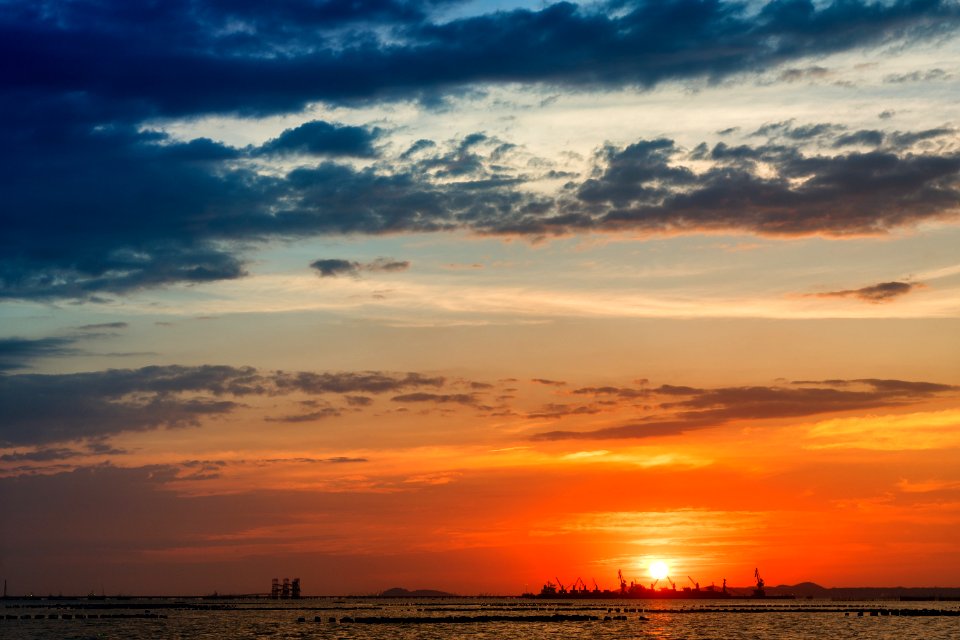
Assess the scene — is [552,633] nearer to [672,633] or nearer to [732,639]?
[672,633]

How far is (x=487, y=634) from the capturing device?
7505 inches

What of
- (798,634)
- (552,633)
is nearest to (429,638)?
(552,633)

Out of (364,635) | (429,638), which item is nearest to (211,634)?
(364,635)

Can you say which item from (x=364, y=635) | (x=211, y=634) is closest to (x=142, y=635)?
(x=211, y=634)

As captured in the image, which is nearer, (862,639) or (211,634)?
(862,639)

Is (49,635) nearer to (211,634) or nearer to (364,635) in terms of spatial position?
(211,634)

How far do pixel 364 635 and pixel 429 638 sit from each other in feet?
55.4

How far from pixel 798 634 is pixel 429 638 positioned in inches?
2485

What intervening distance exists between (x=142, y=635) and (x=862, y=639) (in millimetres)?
117357

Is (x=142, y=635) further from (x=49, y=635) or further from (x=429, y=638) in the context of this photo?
(x=429, y=638)

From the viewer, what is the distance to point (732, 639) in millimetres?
174750

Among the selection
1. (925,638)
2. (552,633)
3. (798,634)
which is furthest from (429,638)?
(925,638)

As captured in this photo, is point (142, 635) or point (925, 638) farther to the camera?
point (142, 635)

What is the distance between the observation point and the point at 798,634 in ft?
627
